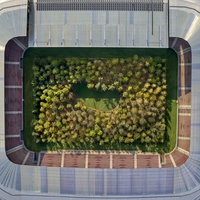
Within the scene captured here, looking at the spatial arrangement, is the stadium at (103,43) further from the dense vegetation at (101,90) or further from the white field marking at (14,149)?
the dense vegetation at (101,90)

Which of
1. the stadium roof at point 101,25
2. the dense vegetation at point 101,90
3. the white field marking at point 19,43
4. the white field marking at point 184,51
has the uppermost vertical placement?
the stadium roof at point 101,25

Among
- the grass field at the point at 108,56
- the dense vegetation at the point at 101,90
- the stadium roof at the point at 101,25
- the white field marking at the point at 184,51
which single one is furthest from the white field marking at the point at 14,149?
the white field marking at the point at 184,51

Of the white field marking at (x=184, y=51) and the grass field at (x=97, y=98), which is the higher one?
the white field marking at (x=184, y=51)

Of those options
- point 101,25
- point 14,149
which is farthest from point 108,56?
point 14,149

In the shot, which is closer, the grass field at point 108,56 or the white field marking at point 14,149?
the white field marking at point 14,149

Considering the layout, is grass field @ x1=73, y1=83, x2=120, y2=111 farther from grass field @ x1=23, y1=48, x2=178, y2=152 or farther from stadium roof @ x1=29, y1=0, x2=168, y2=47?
stadium roof @ x1=29, y1=0, x2=168, y2=47

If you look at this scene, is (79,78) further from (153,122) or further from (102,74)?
(153,122)

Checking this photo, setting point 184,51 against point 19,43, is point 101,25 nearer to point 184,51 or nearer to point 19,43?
point 19,43

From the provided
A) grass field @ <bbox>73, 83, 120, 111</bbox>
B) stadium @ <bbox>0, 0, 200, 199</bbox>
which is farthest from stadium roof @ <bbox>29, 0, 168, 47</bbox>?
grass field @ <bbox>73, 83, 120, 111</bbox>

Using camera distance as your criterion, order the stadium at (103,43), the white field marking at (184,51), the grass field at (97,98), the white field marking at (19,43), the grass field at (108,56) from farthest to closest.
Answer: the grass field at (97,98) < the grass field at (108,56) < the white field marking at (19,43) < the white field marking at (184,51) < the stadium at (103,43)

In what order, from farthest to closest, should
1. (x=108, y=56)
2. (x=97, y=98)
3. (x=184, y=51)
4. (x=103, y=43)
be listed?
1. (x=97, y=98)
2. (x=108, y=56)
3. (x=184, y=51)
4. (x=103, y=43)
